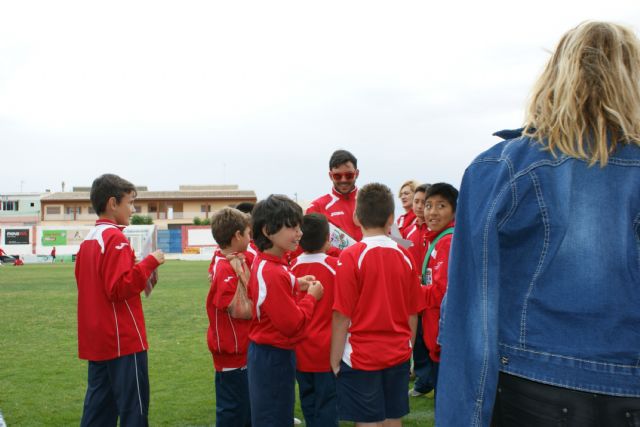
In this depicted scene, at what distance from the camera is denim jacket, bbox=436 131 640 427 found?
152 centimetres

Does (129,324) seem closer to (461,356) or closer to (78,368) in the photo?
(461,356)

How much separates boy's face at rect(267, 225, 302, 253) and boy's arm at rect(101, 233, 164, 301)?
920 millimetres

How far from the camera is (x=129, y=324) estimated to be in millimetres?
4031

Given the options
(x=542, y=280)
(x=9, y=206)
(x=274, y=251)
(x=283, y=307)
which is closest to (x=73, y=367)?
(x=274, y=251)

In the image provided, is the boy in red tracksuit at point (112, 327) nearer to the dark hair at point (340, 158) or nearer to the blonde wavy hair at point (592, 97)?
the dark hair at point (340, 158)

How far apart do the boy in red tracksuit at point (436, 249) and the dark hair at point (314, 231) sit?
2.82 ft

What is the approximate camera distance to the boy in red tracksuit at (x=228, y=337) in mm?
4297

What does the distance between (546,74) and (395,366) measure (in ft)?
7.99

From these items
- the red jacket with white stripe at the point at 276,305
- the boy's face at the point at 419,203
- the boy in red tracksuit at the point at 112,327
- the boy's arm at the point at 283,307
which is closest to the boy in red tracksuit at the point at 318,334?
the red jacket with white stripe at the point at 276,305

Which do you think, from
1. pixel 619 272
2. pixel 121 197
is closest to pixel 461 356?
pixel 619 272

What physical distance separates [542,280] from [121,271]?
9.98 ft

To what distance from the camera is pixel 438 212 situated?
16.3 feet

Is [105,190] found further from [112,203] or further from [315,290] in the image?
[315,290]

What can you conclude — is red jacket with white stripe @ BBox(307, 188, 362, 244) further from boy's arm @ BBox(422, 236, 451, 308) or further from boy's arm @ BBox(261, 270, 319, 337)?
boy's arm @ BBox(261, 270, 319, 337)
